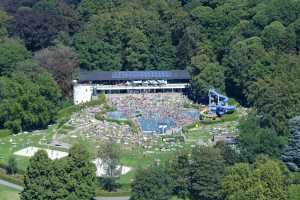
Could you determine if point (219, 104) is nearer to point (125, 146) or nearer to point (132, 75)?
point (132, 75)

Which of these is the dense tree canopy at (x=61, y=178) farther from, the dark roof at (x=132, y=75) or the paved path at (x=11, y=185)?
the dark roof at (x=132, y=75)

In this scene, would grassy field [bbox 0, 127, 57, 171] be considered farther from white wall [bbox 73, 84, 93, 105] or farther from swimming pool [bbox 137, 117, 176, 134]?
white wall [bbox 73, 84, 93, 105]

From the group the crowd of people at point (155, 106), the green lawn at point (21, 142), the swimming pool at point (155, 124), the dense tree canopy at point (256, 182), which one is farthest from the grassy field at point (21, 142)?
the dense tree canopy at point (256, 182)

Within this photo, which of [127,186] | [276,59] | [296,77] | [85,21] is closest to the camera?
[127,186]

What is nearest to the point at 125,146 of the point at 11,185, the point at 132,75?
the point at 11,185

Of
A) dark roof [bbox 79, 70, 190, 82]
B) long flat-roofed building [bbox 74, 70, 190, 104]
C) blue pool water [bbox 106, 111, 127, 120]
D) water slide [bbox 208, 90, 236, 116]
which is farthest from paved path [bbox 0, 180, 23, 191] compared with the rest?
dark roof [bbox 79, 70, 190, 82]

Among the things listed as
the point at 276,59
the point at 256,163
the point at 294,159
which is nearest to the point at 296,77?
the point at 276,59

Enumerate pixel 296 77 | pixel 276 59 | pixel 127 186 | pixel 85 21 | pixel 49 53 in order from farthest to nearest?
pixel 85 21 < pixel 49 53 < pixel 276 59 < pixel 296 77 < pixel 127 186

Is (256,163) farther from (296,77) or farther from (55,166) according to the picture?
(296,77)
